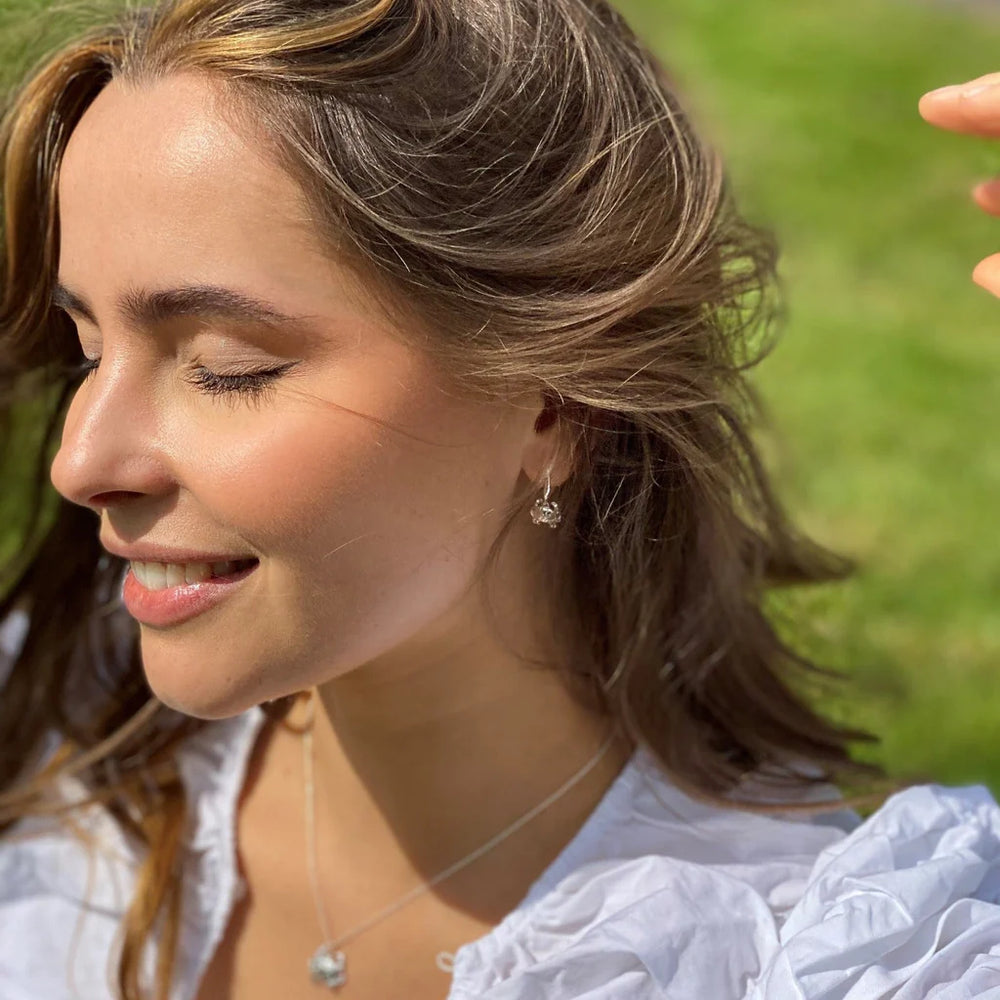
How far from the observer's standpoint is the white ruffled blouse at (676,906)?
4.81 ft

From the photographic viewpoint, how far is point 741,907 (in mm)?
1633

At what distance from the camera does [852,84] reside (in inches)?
206

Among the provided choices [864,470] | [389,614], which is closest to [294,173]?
[389,614]

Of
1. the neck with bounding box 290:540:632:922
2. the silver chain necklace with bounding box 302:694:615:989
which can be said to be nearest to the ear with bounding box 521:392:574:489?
the neck with bounding box 290:540:632:922

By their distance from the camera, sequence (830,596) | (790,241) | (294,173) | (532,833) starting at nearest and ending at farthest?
(294,173)
(532,833)
(830,596)
(790,241)

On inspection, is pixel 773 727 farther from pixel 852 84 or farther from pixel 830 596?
pixel 852 84

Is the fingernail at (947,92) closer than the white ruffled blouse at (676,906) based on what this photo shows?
Yes

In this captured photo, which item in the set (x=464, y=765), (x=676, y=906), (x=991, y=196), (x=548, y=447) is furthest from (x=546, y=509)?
(x=991, y=196)

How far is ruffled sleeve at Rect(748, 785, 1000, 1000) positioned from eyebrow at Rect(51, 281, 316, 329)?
0.88 meters

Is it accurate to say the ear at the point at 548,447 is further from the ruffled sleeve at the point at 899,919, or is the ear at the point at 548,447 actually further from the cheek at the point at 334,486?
the ruffled sleeve at the point at 899,919

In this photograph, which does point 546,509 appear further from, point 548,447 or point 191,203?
point 191,203

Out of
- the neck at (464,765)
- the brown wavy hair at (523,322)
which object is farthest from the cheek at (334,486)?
the neck at (464,765)

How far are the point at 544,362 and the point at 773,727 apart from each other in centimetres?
79

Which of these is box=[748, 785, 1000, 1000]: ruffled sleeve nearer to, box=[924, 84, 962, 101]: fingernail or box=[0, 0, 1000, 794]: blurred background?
box=[0, 0, 1000, 794]: blurred background
